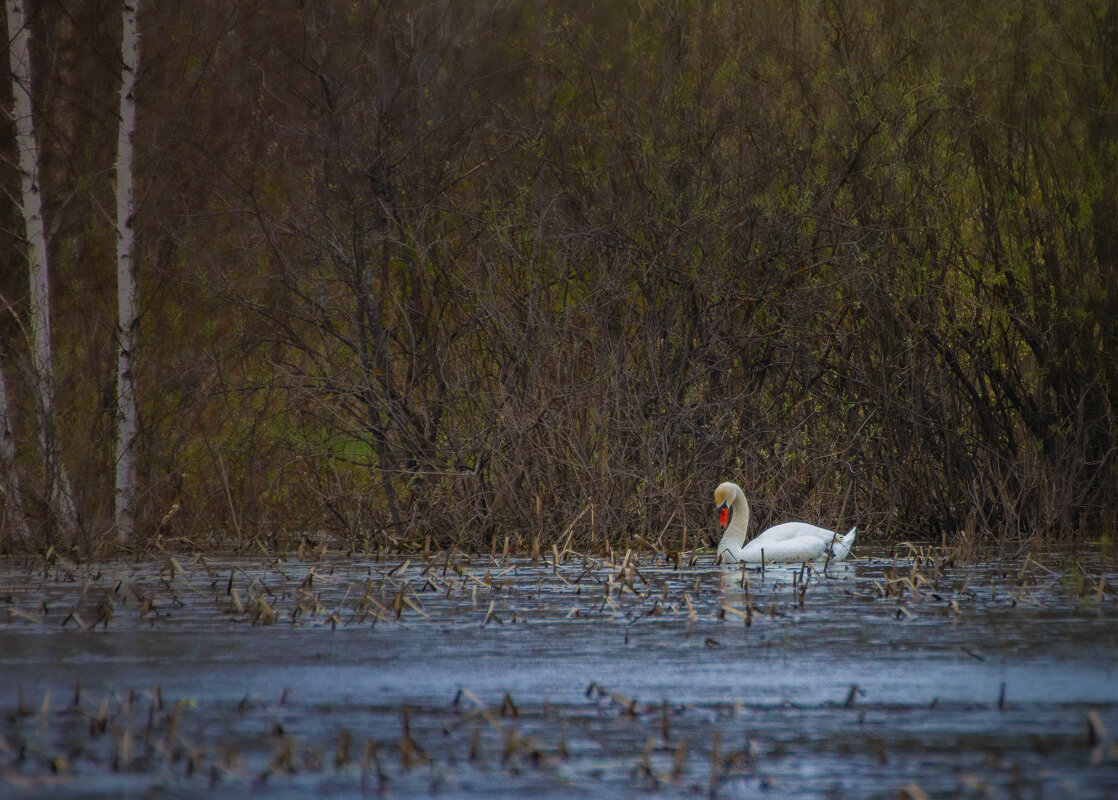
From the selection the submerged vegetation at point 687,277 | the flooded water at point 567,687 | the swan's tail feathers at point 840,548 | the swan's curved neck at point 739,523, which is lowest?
the flooded water at point 567,687

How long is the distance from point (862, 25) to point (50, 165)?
32.6 ft

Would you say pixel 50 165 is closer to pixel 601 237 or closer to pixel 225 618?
pixel 601 237

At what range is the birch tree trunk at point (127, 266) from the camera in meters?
15.8

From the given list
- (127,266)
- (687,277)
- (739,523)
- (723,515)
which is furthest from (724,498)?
(127,266)

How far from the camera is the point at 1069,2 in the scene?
1554cm

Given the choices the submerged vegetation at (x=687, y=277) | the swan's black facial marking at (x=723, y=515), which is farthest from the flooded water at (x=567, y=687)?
the submerged vegetation at (x=687, y=277)

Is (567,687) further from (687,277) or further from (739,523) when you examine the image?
(687,277)

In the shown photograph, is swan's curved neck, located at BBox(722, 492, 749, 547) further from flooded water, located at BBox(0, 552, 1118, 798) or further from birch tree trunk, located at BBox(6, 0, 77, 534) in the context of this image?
birch tree trunk, located at BBox(6, 0, 77, 534)

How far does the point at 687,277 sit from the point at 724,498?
2.43 metres

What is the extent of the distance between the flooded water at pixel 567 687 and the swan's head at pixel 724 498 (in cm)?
255

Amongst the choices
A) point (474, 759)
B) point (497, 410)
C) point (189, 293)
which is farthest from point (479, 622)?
point (189, 293)

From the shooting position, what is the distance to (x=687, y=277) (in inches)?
591

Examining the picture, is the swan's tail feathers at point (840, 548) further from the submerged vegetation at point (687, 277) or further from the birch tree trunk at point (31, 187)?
the birch tree trunk at point (31, 187)

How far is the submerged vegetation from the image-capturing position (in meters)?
14.6
